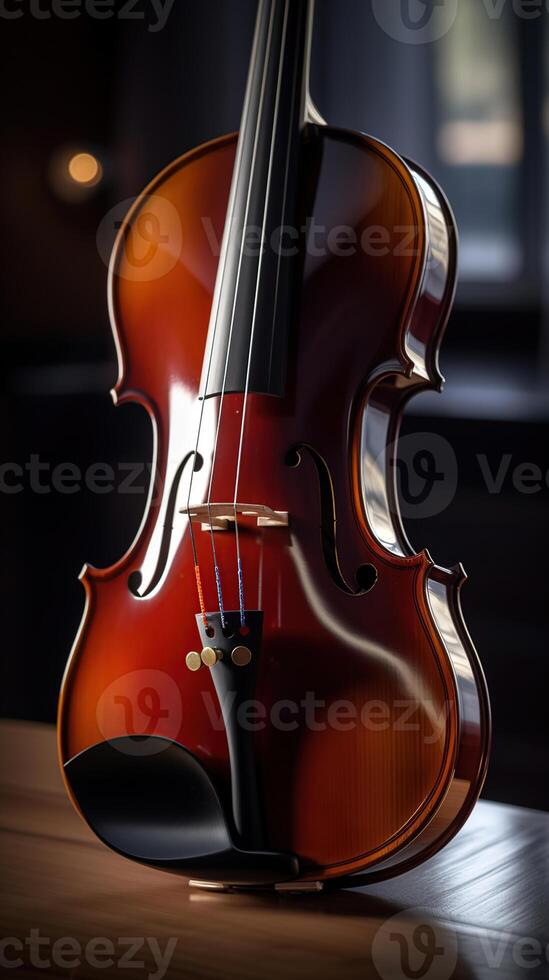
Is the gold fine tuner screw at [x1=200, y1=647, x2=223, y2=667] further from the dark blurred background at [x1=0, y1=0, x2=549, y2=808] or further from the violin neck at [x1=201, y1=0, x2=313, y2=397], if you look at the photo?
the dark blurred background at [x1=0, y1=0, x2=549, y2=808]

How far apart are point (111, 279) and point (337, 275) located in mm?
249

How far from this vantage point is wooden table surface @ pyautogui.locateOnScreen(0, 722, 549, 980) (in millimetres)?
621

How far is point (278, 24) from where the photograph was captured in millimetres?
1003

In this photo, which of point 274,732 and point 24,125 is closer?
point 274,732

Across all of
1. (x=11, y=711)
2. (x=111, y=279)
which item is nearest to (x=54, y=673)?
(x=11, y=711)

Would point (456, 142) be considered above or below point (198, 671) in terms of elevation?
above

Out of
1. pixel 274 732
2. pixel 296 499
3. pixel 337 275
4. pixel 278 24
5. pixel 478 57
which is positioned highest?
pixel 478 57

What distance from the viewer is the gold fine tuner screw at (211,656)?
2.41ft

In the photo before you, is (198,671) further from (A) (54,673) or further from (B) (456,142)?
(B) (456,142)
